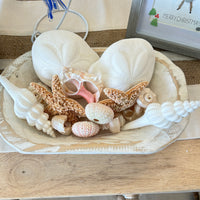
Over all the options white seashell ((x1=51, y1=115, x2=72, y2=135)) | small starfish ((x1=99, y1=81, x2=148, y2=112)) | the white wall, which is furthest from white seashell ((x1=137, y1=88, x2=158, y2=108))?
the white wall

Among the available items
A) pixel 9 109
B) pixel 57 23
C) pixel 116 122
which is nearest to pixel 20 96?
pixel 9 109

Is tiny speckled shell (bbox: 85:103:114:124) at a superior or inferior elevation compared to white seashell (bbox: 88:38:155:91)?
inferior

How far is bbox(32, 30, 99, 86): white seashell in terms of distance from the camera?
0.37m

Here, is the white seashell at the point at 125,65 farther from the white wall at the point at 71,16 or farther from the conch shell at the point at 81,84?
the white wall at the point at 71,16

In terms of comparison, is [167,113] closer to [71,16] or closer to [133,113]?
[133,113]

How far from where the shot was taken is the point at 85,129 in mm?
326

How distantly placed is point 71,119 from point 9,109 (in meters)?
0.10

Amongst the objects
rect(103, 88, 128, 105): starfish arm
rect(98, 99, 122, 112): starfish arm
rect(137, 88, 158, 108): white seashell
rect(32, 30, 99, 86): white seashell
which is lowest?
rect(98, 99, 122, 112): starfish arm

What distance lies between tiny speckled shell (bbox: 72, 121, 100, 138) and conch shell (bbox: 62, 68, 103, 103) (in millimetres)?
47

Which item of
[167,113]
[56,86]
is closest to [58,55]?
[56,86]

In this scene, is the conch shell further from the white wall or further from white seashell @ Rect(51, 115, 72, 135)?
the white wall

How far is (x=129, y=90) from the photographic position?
13.7 inches

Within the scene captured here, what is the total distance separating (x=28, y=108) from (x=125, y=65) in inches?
6.6

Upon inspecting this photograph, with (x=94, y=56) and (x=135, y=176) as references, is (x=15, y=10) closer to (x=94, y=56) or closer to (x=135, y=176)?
(x=94, y=56)
